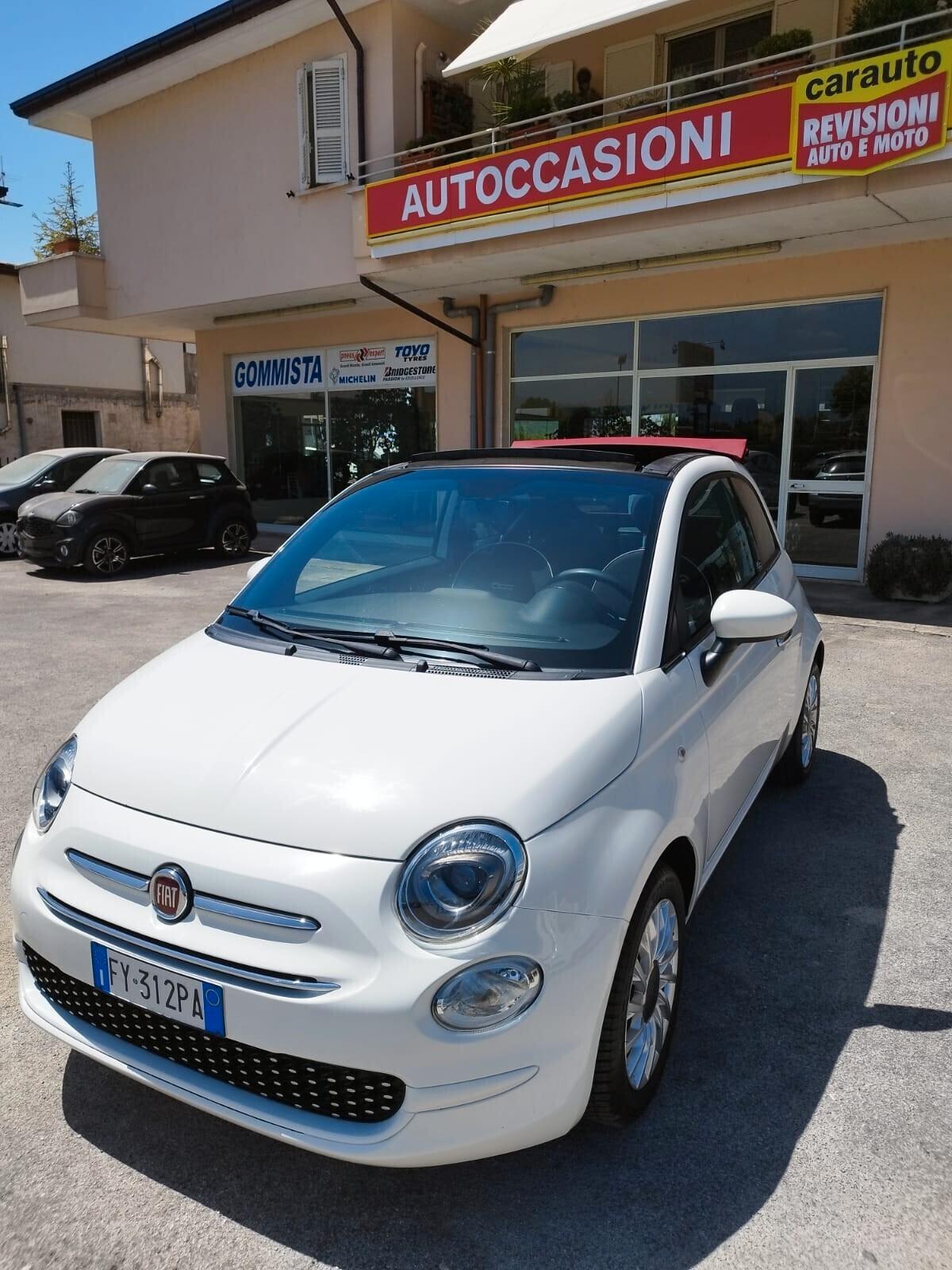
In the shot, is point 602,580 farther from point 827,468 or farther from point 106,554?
point 106,554

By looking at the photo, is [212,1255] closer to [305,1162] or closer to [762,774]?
[305,1162]

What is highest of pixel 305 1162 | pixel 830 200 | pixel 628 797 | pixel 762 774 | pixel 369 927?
pixel 830 200

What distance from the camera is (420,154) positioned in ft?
38.8

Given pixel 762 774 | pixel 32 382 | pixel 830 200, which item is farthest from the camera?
pixel 32 382

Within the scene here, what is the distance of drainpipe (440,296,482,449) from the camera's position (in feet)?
42.6

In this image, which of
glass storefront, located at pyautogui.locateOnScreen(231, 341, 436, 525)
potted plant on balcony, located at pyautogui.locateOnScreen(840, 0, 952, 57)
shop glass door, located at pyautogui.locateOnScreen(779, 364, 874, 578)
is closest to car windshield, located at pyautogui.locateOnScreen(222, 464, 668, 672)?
potted plant on balcony, located at pyautogui.locateOnScreen(840, 0, 952, 57)

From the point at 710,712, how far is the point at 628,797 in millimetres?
694

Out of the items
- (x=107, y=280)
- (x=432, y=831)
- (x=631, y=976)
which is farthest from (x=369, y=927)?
(x=107, y=280)

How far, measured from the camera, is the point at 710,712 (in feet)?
9.11

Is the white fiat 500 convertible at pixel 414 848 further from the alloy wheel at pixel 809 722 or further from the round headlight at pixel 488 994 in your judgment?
the alloy wheel at pixel 809 722

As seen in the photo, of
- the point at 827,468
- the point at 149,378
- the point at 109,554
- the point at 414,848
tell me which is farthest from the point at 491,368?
the point at 149,378

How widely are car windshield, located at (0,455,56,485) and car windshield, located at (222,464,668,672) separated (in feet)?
38.2

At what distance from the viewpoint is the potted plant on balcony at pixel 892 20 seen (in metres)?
7.97

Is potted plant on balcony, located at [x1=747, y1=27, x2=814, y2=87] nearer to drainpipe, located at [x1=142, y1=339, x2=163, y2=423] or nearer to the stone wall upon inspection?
the stone wall
